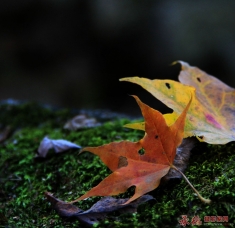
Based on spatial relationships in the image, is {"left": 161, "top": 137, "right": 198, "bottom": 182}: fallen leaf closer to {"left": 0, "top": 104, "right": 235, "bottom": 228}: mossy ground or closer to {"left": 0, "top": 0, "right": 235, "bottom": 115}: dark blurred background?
{"left": 0, "top": 104, "right": 235, "bottom": 228}: mossy ground

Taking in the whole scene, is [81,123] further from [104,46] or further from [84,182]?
[104,46]

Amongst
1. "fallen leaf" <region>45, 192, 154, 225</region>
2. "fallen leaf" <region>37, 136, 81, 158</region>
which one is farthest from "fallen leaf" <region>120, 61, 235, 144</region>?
"fallen leaf" <region>37, 136, 81, 158</region>

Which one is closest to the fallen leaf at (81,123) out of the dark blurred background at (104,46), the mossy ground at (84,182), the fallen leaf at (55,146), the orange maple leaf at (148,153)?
the mossy ground at (84,182)

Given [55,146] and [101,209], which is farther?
[55,146]

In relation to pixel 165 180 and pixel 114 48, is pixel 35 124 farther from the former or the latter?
pixel 114 48

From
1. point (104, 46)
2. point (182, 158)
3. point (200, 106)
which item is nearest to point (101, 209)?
point (182, 158)

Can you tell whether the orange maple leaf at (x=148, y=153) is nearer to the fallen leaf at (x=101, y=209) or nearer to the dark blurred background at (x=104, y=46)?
A: the fallen leaf at (x=101, y=209)

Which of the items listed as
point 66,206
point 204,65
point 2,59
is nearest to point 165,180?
point 66,206
